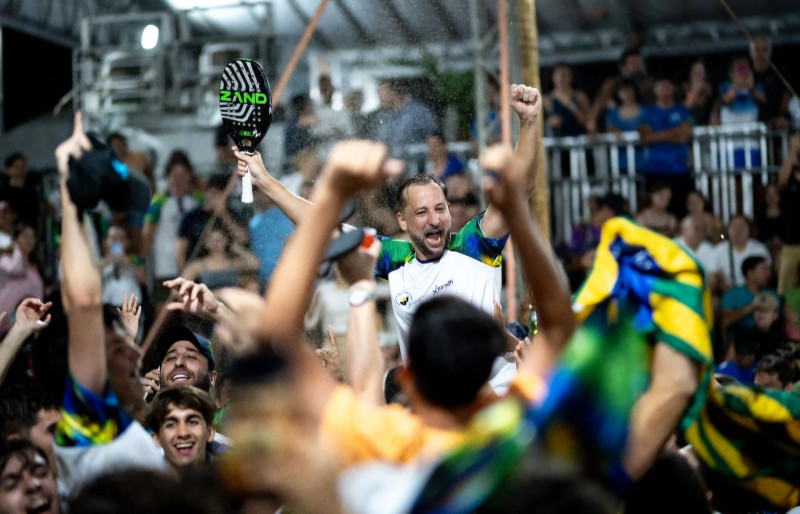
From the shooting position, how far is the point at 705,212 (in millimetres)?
10445

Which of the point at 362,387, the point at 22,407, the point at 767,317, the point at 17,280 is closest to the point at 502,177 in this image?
the point at 362,387

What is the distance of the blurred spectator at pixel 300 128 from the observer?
8609 mm

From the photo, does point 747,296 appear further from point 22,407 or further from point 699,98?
point 22,407

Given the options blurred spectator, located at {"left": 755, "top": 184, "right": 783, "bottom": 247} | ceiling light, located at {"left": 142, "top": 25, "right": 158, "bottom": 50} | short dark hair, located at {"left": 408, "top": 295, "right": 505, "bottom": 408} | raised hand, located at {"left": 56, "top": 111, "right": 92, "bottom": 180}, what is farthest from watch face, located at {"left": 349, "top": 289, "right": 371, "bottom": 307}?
ceiling light, located at {"left": 142, "top": 25, "right": 158, "bottom": 50}

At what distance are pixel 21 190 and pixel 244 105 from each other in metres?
5.78

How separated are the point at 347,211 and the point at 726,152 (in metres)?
8.72

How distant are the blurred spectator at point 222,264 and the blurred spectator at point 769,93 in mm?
5412

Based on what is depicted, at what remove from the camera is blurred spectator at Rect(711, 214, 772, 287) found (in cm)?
1037

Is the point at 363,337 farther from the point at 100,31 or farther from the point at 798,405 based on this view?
the point at 100,31

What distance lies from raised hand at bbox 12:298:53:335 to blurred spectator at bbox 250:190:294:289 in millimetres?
2313

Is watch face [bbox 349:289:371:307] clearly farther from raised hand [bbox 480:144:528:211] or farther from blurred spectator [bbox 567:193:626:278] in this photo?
blurred spectator [bbox 567:193:626:278]

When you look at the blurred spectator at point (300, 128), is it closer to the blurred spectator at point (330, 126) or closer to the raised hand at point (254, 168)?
the blurred spectator at point (330, 126)

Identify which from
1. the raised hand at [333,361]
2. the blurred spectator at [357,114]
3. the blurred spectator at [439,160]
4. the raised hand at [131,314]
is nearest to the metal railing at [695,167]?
the blurred spectator at [439,160]

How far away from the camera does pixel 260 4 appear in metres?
11.8
